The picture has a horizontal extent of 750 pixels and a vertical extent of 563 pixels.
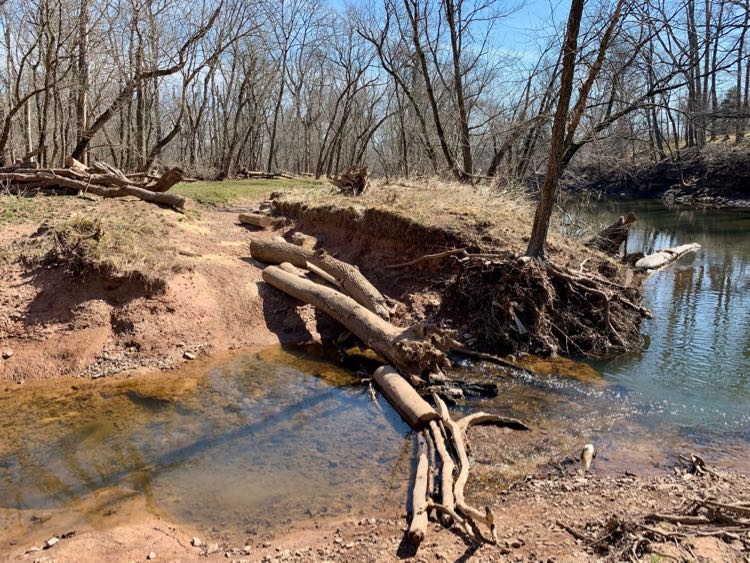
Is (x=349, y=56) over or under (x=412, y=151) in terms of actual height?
over

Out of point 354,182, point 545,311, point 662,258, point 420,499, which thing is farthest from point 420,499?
point 662,258

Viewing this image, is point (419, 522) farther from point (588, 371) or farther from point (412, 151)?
point (412, 151)

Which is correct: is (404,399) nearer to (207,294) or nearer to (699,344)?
(207,294)

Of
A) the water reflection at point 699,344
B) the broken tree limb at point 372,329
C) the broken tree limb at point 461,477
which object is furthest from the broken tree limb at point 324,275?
the water reflection at point 699,344

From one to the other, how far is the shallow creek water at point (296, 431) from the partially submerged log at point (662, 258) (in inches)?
222

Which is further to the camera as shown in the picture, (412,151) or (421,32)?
(412,151)

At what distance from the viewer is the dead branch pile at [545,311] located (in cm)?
862

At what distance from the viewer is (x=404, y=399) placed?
6250 millimetres

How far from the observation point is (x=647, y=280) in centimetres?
1370

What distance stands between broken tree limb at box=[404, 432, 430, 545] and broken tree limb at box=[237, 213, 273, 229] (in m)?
9.20

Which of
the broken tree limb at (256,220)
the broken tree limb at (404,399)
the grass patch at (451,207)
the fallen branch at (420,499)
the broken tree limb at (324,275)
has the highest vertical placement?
the grass patch at (451,207)

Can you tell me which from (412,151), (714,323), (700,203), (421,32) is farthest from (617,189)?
(714,323)

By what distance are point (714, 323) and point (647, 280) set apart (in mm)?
3743

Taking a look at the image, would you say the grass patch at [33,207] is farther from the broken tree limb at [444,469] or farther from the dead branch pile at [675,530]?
the dead branch pile at [675,530]
